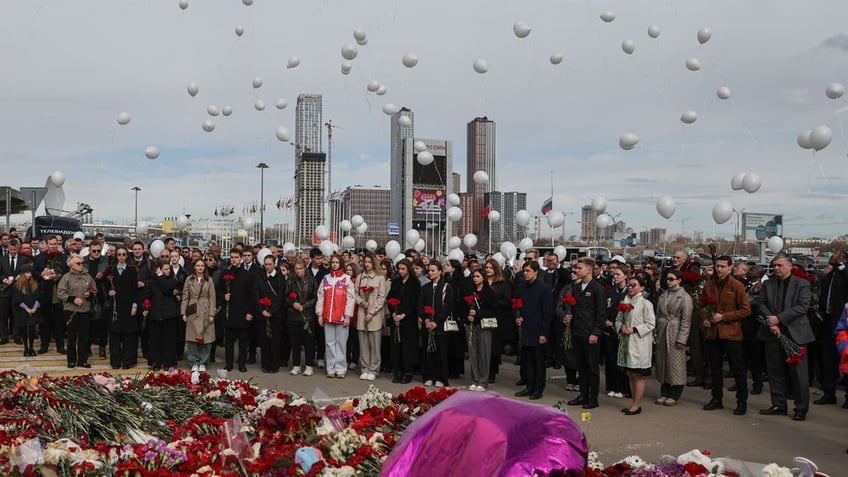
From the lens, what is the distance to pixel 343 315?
35.7 feet

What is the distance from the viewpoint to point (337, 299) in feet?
35.9

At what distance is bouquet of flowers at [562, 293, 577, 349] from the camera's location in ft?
30.1

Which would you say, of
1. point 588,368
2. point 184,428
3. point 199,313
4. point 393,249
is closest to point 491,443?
point 184,428

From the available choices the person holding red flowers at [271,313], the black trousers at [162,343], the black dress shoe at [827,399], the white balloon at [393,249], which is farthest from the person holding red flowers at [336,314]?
the white balloon at [393,249]

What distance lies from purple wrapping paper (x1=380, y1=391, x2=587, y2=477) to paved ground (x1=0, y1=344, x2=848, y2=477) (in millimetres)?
2844

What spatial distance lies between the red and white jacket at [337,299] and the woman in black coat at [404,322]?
621mm

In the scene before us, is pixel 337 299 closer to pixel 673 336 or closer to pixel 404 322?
pixel 404 322

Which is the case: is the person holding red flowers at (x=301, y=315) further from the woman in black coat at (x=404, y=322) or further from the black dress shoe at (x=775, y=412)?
the black dress shoe at (x=775, y=412)

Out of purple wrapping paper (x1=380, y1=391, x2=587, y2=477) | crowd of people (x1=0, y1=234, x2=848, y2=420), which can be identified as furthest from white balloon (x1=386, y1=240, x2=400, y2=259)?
purple wrapping paper (x1=380, y1=391, x2=587, y2=477)

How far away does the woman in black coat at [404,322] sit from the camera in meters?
10.7

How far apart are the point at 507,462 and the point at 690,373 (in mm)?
9377

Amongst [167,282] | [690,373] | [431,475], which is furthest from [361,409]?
[690,373]

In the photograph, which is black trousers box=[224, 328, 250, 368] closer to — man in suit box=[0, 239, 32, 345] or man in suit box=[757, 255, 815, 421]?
man in suit box=[0, 239, 32, 345]

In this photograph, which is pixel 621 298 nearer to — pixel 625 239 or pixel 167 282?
pixel 167 282
